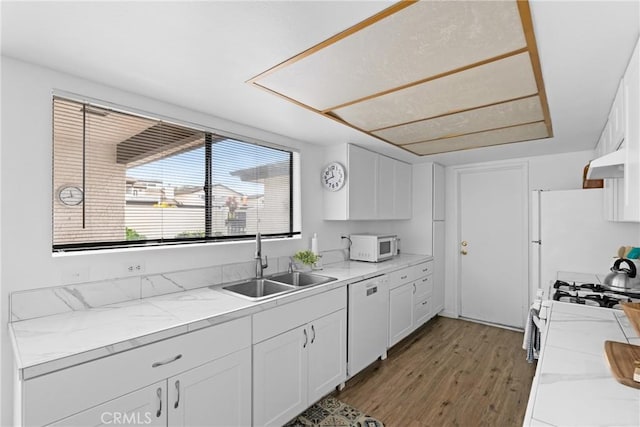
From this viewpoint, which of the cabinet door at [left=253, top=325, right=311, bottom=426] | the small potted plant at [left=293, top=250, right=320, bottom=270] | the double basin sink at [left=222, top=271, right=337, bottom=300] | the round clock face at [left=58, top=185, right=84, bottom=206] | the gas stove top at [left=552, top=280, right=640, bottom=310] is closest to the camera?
the round clock face at [left=58, top=185, right=84, bottom=206]

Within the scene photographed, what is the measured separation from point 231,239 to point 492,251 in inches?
Result: 134

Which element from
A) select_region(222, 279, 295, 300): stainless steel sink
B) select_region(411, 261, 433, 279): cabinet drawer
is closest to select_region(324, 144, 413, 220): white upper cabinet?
select_region(411, 261, 433, 279): cabinet drawer

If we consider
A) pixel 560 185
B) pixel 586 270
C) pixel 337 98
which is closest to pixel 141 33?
pixel 337 98

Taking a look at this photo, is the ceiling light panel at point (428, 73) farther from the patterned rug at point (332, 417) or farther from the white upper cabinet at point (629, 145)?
the patterned rug at point (332, 417)

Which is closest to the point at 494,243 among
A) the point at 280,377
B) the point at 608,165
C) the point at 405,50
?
the point at 608,165

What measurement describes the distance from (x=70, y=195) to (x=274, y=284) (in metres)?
1.46

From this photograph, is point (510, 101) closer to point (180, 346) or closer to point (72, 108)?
point (180, 346)

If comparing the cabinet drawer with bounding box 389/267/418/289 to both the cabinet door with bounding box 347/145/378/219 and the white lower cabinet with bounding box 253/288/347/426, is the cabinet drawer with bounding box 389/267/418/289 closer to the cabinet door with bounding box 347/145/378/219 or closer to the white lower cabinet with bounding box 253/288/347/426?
the cabinet door with bounding box 347/145/378/219

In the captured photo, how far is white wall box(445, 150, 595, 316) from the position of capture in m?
3.56

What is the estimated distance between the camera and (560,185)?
144 inches

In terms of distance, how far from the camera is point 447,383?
8.88 ft

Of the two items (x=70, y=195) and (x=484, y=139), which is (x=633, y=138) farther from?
(x=70, y=195)

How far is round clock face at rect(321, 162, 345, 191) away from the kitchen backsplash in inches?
47.2

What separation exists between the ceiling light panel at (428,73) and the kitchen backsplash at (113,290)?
1.38 meters
